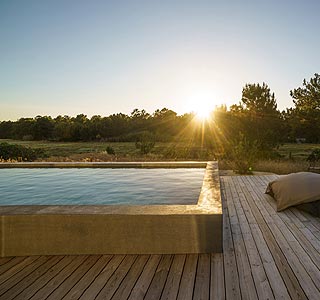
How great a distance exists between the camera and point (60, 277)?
218 centimetres

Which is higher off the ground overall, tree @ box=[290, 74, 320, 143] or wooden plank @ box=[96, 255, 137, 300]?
tree @ box=[290, 74, 320, 143]

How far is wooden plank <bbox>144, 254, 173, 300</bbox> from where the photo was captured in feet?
6.29

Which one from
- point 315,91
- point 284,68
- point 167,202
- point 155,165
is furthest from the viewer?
point 315,91

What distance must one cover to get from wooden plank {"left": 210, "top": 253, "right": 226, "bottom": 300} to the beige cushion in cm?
181

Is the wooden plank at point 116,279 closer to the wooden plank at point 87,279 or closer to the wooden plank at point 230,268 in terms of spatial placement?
the wooden plank at point 87,279

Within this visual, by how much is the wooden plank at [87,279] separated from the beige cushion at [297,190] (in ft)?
8.29

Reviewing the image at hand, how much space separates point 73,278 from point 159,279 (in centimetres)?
63

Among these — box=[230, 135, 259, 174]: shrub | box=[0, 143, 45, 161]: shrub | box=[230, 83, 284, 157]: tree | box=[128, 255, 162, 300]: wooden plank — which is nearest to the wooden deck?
box=[128, 255, 162, 300]: wooden plank

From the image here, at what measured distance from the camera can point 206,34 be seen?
7.40 meters

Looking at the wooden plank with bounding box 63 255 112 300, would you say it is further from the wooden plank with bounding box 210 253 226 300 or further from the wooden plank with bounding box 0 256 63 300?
the wooden plank with bounding box 210 253 226 300

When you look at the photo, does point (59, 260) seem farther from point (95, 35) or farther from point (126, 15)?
point (95, 35)

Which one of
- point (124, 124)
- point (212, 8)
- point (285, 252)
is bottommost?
point (285, 252)

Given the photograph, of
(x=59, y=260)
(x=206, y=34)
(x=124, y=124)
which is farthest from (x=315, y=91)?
(x=124, y=124)

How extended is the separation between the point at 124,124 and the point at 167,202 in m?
24.0
